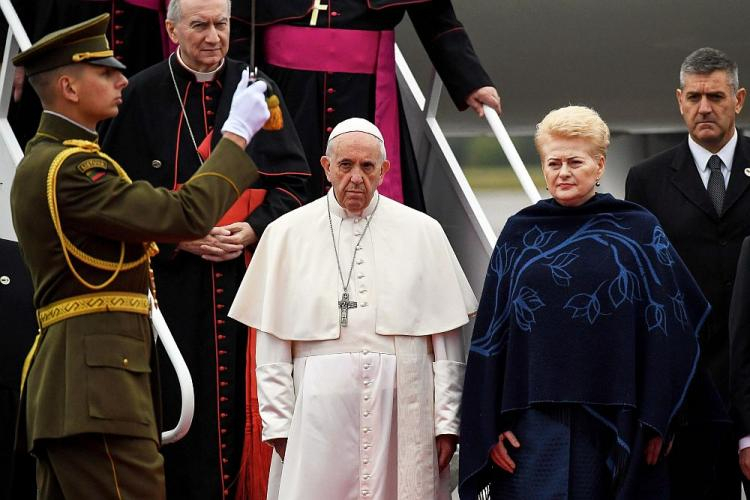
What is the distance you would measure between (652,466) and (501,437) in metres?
0.43

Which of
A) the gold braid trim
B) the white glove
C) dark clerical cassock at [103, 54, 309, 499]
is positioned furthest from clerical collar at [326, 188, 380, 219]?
the gold braid trim

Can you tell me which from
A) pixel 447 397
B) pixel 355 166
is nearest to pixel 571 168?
pixel 355 166

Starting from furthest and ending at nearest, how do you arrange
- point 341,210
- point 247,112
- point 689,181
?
point 689,181 → point 341,210 → point 247,112

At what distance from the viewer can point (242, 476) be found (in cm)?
497

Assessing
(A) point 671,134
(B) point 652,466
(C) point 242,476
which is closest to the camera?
(B) point 652,466

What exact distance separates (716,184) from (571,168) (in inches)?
40.2

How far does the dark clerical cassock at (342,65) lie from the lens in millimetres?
5633

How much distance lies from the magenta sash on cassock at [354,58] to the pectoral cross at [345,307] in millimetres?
1077

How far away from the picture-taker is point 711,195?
518 centimetres

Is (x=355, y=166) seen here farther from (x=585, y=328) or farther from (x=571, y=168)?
(x=585, y=328)

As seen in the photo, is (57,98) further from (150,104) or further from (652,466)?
(652,466)

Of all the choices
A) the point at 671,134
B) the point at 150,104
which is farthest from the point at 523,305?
the point at 671,134

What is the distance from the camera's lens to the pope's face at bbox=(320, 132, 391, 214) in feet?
15.0

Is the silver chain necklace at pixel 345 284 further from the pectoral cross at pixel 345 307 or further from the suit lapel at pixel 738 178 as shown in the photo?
the suit lapel at pixel 738 178
